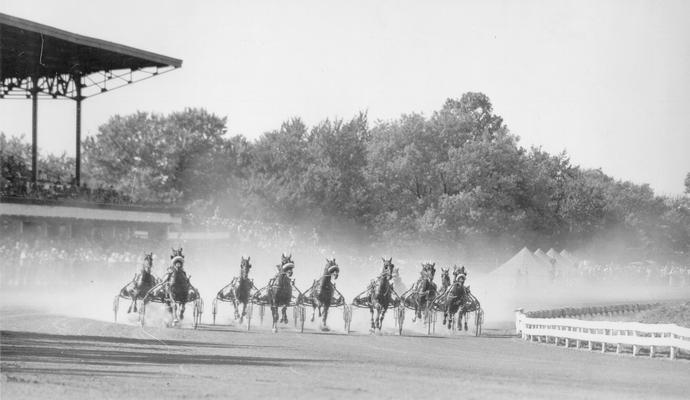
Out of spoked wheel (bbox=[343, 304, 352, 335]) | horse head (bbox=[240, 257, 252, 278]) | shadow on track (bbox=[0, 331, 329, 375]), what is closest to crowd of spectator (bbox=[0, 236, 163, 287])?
horse head (bbox=[240, 257, 252, 278])

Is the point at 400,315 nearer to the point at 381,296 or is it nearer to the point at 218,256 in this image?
the point at 381,296

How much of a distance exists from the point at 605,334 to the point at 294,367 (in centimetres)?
1149

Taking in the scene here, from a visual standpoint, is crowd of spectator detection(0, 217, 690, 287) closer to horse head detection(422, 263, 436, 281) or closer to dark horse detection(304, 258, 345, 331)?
horse head detection(422, 263, 436, 281)

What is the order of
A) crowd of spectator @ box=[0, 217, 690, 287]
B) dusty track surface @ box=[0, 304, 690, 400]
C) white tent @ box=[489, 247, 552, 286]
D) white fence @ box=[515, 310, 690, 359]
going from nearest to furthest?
dusty track surface @ box=[0, 304, 690, 400], white fence @ box=[515, 310, 690, 359], crowd of spectator @ box=[0, 217, 690, 287], white tent @ box=[489, 247, 552, 286]

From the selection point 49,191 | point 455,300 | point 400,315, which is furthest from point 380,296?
point 49,191

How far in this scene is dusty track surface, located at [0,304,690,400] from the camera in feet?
54.0

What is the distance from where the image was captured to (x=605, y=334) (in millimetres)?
29281

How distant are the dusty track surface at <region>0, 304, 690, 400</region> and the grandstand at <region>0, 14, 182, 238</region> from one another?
60.8ft

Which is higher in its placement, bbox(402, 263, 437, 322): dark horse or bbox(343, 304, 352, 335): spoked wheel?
bbox(402, 263, 437, 322): dark horse

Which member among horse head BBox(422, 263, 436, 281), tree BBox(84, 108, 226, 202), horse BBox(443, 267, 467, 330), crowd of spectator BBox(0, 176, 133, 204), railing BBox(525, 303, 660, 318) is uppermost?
tree BBox(84, 108, 226, 202)

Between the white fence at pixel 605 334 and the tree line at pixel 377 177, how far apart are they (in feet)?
152

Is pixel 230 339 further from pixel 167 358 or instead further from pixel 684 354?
pixel 684 354

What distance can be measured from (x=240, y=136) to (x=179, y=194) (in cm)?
1019

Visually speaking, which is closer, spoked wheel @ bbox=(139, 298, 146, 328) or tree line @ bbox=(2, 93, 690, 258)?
spoked wheel @ bbox=(139, 298, 146, 328)
